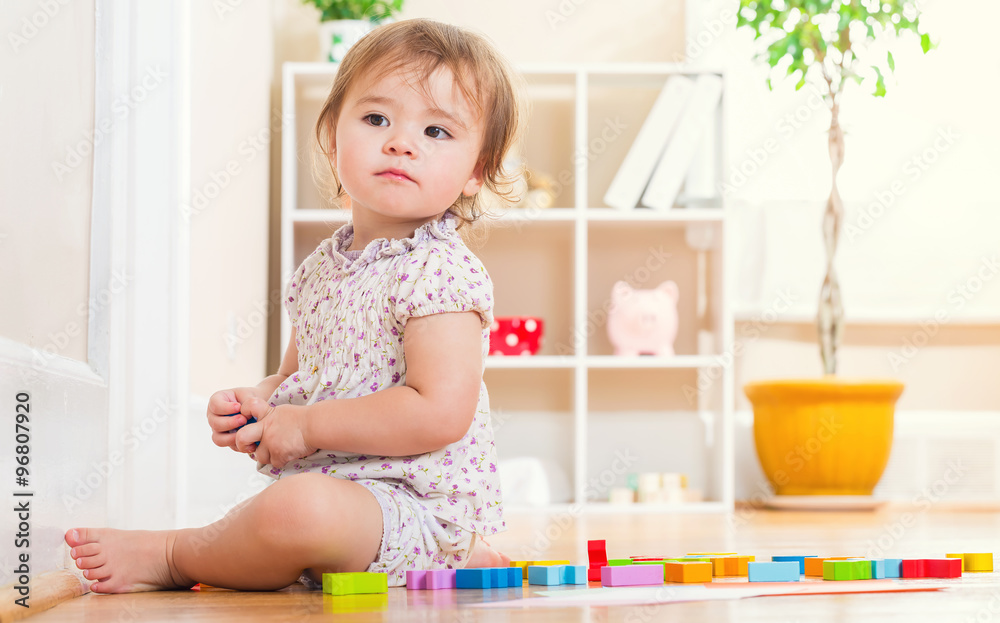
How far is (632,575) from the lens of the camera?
33.6 inches

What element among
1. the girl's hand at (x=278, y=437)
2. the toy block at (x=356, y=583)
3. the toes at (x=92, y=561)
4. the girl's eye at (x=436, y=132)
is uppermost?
the girl's eye at (x=436, y=132)

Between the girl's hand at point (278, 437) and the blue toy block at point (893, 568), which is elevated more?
the girl's hand at point (278, 437)

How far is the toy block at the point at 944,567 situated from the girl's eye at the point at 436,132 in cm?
58

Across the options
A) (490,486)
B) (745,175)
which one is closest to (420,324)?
(490,486)

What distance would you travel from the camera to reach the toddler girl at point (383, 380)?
0.82 meters

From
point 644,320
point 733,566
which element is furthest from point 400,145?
point 644,320

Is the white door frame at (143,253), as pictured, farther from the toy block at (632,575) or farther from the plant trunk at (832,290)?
the plant trunk at (832,290)

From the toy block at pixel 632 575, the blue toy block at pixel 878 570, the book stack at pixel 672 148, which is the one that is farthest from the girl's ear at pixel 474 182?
the book stack at pixel 672 148

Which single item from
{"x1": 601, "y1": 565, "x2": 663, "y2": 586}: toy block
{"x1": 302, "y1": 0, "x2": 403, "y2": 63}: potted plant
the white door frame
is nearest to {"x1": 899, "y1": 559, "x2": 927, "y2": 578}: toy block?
{"x1": 601, "y1": 565, "x2": 663, "y2": 586}: toy block

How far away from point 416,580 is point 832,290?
1781 millimetres

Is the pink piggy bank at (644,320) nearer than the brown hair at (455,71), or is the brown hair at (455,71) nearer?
the brown hair at (455,71)

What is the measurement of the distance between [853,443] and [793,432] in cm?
13

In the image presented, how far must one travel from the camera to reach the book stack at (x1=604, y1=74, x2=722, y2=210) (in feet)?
7.80

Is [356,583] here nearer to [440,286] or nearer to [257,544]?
[257,544]
